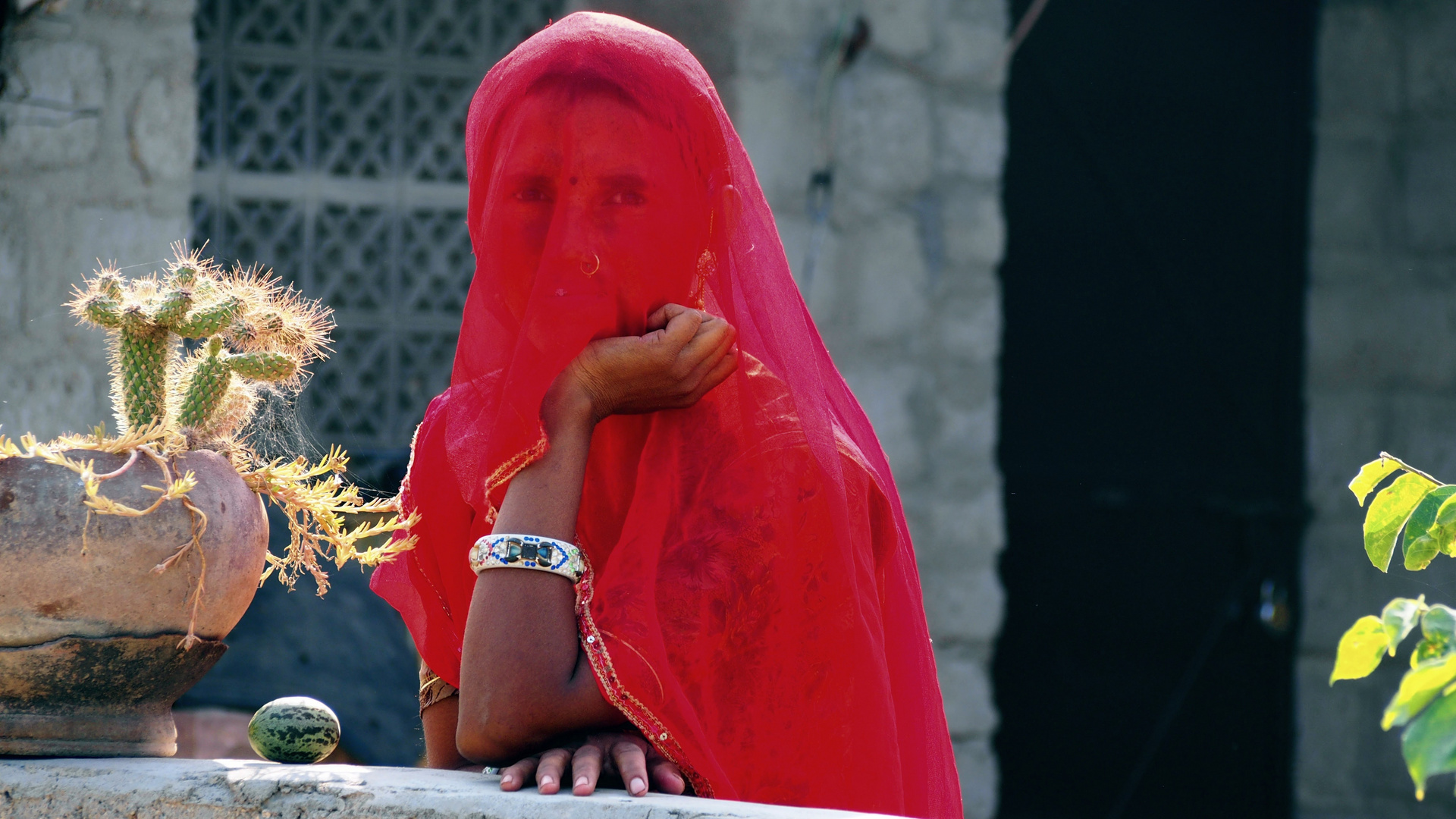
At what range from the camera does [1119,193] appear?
4.36 meters

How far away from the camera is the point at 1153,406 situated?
4422 mm

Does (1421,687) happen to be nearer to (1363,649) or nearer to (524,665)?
(1363,649)

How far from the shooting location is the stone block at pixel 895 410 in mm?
3973

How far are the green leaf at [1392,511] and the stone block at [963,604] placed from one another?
2795 millimetres

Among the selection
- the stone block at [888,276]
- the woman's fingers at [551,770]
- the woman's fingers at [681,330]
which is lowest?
the woman's fingers at [551,770]

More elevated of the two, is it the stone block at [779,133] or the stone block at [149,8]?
the stone block at [149,8]

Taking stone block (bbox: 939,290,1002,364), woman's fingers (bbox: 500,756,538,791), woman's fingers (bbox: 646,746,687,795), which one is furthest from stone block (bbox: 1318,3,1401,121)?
woman's fingers (bbox: 500,756,538,791)

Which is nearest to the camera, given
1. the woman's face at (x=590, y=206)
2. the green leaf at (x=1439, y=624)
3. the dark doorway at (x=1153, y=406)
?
the green leaf at (x=1439, y=624)

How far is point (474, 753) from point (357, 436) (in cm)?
265

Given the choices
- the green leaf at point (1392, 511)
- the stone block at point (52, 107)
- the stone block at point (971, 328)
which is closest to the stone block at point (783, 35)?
the stone block at point (971, 328)

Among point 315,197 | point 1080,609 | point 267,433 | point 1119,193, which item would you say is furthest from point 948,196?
point 267,433

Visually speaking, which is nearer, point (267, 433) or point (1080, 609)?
point (267, 433)

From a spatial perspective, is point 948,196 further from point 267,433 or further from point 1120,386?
point 267,433

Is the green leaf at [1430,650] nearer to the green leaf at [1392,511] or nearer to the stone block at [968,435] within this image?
the green leaf at [1392,511]
